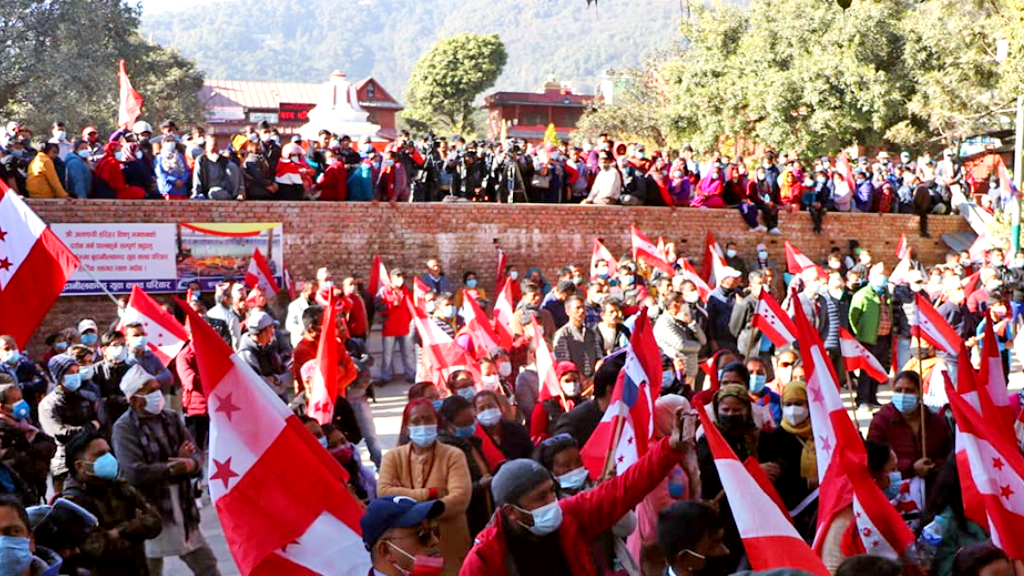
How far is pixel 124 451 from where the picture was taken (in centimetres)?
635

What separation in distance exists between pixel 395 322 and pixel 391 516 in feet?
38.4

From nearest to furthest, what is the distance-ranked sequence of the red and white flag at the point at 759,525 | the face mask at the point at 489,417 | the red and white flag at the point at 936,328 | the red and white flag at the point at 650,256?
the red and white flag at the point at 759,525
the face mask at the point at 489,417
the red and white flag at the point at 936,328
the red and white flag at the point at 650,256

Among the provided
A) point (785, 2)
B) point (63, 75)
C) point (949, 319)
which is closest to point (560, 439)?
point (949, 319)

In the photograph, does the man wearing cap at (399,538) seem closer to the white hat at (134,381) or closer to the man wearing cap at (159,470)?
the man wearing cap at (159,470)

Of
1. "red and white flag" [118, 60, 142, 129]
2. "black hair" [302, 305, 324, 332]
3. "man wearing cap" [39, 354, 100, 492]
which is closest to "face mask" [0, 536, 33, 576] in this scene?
"man wearing cap" [39, 354, 100, 492]

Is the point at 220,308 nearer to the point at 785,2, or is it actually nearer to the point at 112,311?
the point at 112,311

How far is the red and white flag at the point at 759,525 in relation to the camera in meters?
4.62

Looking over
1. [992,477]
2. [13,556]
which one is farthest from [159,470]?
[992,477]

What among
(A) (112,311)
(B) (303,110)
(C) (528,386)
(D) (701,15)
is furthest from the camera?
(B) (303,110)

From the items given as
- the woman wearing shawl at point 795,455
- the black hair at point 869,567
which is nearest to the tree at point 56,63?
the woman wearing shawl at point 795,455

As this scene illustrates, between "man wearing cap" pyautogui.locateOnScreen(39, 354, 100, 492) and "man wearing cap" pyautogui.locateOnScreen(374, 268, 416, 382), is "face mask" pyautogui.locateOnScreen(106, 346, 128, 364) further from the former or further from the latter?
"man wearing cap" pyautogui.locateOnScreen(374, 268, 416, 382)

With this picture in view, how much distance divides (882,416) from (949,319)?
24.8 feet

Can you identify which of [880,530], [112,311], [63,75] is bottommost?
[112,311]

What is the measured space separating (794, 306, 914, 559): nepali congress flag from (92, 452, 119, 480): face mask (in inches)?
118
